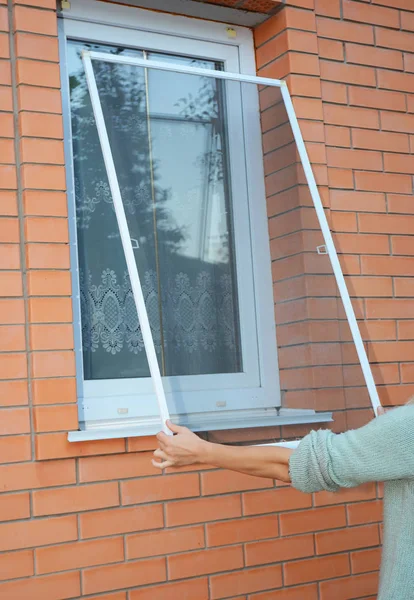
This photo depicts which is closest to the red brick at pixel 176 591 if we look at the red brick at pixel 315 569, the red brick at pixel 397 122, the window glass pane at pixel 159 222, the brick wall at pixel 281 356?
the brick wall at pixel 281 356

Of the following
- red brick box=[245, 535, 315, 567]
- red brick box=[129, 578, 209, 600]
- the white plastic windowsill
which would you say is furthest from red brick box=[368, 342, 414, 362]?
red brick box=[129, 578, 209, 600]

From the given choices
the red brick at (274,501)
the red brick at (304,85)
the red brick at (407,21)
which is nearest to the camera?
the red brick at (274,501)

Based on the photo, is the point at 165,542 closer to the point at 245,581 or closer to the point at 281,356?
the point at 245,581

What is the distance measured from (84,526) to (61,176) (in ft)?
3.62

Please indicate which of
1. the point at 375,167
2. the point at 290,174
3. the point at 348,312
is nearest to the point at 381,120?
the point at 375,167

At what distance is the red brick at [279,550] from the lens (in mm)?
2943

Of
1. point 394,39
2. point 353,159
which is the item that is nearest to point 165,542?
point 353,159

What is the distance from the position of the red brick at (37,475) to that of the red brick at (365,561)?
1.18 m

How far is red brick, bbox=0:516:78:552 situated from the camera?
8.30 feet

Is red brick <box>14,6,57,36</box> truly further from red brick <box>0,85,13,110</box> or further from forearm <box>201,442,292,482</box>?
forearm <box>201,442,292,482</box>

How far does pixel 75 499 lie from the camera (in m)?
2.64

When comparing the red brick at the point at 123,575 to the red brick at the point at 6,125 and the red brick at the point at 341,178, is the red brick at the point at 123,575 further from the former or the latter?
the red brick at the point at 341,178

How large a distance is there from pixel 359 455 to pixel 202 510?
1.35m

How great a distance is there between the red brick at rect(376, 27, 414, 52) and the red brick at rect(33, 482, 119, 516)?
2.10 meters
